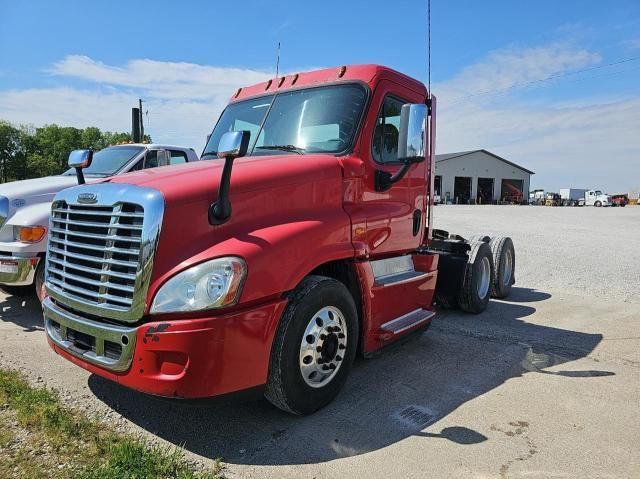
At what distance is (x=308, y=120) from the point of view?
4234 mm

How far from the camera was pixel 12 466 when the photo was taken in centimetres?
279

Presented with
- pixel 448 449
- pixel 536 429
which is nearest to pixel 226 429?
pixel 448 449

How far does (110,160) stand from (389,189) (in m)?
5.27

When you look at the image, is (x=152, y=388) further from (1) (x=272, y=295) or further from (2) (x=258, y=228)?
(2) (x=258, y=228)

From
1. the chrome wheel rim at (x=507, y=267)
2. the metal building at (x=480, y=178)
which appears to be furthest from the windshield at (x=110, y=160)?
the metal building at (x=480, y=178)

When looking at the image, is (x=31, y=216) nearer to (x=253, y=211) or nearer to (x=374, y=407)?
(x=253, y=211)

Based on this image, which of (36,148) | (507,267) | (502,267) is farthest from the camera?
(36,148)

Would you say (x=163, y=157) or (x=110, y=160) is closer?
(x=163, y=157)

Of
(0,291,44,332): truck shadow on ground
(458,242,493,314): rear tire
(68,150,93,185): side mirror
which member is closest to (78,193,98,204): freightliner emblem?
(68,150,93,185): side mirror

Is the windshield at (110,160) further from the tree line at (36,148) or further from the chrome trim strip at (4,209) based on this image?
the tree line at (36,148)

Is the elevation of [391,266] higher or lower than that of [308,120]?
lower

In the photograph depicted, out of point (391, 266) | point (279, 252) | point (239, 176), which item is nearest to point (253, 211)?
point (239, 176)

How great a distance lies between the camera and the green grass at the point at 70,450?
270cm

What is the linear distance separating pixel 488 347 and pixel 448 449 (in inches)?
92.2
